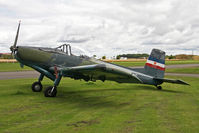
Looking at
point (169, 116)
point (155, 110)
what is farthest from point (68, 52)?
point (169, 116)

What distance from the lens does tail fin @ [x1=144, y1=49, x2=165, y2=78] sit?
11.1 metres

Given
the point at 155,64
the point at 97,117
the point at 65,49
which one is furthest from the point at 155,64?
the point at 97,117

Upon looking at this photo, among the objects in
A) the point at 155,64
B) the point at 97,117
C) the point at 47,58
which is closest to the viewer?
the point at 97,117

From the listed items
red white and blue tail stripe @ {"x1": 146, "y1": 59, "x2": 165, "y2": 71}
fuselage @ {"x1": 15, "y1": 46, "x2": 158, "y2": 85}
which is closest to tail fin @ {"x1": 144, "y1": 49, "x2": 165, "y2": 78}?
red white and blue tail stripe @ {"x1": 146, "y1": 59, "x2": 165, "y2": 71}

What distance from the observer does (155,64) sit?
11.2 metres

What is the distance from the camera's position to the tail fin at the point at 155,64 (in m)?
11.1

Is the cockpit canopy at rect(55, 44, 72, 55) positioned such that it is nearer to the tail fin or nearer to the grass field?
the grass field

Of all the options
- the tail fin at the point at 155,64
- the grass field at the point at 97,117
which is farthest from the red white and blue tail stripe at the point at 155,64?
the grass field at the point at 97,117

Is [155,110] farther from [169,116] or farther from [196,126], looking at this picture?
[196,126]

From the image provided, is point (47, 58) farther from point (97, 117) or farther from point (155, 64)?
point (155, 64)

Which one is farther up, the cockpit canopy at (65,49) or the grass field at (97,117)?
the cockpit canopy at (65,49)

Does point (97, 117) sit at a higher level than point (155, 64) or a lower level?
lower

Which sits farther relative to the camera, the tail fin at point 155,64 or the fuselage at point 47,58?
the tail fin at point 155,64

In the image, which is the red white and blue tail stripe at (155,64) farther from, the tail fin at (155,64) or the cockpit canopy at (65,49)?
the cockpit canopy at (65,49)
